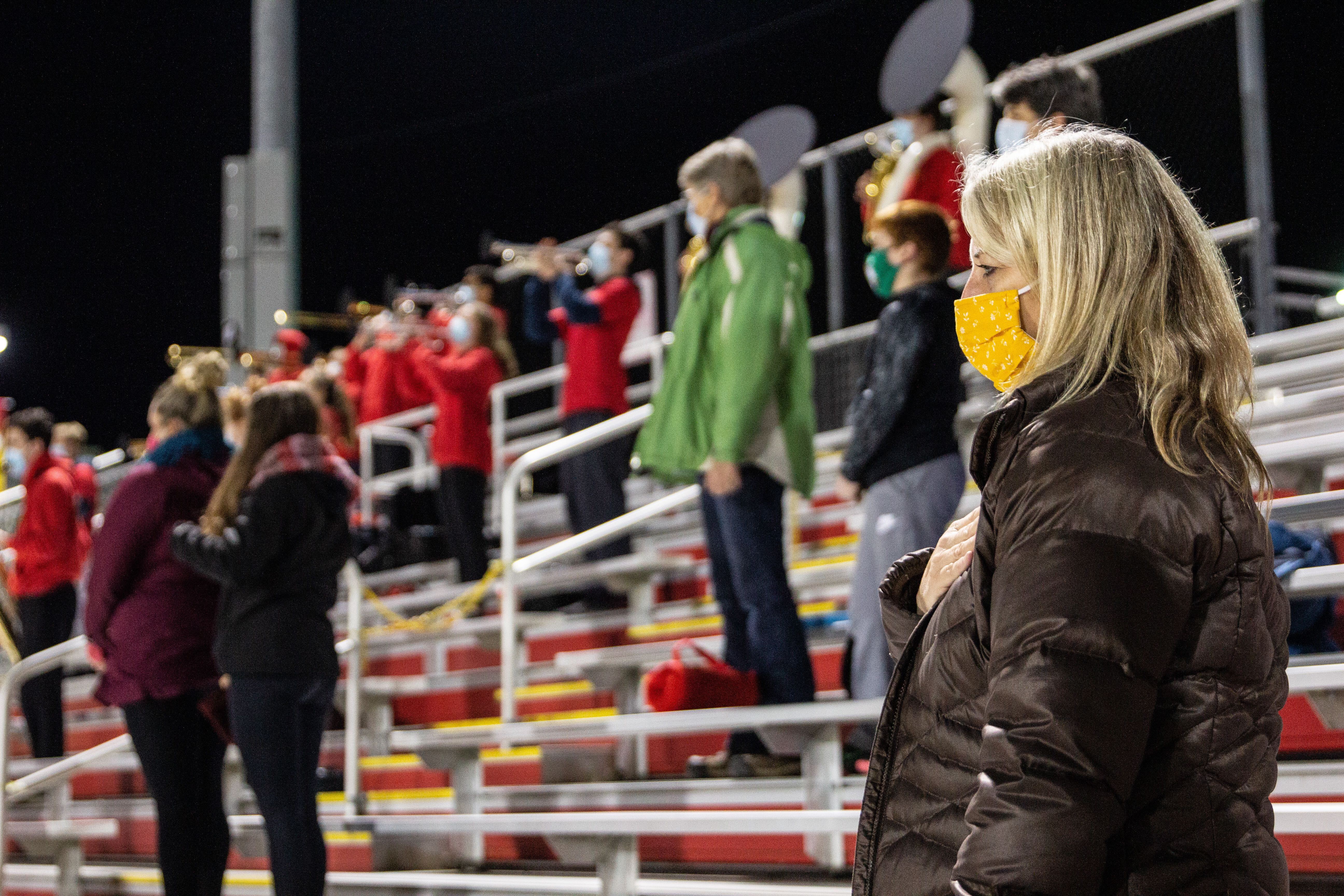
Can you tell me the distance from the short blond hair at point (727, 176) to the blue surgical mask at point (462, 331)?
315 centimetres

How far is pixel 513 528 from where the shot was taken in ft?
17.5

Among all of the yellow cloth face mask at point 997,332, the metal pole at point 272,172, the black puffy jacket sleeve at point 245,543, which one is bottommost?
the yellow cloth face mask at point 997,332

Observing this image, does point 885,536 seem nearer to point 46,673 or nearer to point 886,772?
point 886,772

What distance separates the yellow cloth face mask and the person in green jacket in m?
2.53

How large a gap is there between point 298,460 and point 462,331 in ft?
11.4

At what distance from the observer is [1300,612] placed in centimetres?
340

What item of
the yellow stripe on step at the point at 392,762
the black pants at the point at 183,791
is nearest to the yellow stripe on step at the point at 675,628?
the yellow stripe on step at the point at 392,762

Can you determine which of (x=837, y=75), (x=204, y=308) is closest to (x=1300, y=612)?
(x=837, y=75)

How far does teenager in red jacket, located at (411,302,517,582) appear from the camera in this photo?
23.3 ft

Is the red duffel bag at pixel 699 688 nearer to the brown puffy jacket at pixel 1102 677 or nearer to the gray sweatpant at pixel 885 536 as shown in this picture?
the gray sweatpant at pixel 885 536

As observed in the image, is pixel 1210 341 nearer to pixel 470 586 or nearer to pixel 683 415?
pixel 683 415

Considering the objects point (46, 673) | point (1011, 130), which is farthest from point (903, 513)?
point (46, 673)

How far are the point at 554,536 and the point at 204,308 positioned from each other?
472 inches

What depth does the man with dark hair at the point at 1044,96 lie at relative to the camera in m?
4.07
